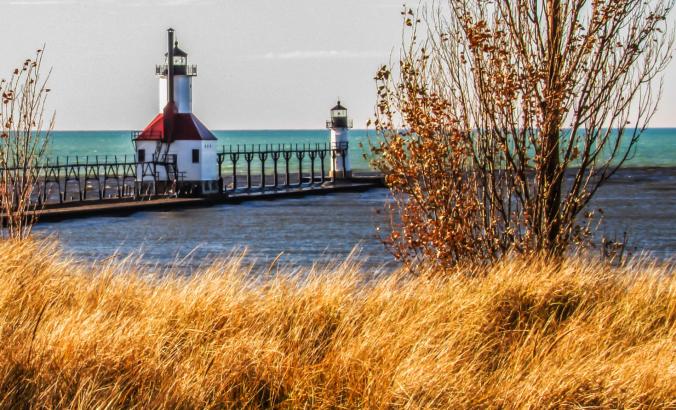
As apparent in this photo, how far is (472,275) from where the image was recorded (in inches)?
465

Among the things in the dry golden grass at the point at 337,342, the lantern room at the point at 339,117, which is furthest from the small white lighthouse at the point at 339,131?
the dry golden grass at the point at 337,342

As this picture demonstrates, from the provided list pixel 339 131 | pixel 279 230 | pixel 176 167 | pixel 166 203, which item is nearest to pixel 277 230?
pixel 279 230

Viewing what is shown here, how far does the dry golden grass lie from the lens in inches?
300

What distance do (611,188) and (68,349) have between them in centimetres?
8844

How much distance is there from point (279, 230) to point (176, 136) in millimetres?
18611

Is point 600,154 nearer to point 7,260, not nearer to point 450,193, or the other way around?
point 450,193

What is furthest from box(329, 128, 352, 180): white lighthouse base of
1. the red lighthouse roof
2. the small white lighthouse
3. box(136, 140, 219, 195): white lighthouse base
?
the red lighthouse roof

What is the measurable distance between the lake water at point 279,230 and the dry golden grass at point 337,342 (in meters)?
21.3

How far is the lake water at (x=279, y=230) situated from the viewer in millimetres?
41469

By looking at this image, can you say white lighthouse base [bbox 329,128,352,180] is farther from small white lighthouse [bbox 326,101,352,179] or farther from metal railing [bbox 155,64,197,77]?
metal railing [bbox 155,64,197,77]

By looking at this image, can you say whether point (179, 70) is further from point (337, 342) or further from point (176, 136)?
point (337, 342)

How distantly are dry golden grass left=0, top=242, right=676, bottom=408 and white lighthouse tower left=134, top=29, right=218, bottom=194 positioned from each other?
59.4 metres

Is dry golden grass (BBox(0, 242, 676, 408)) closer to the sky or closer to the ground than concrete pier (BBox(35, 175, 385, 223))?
closer to the sky

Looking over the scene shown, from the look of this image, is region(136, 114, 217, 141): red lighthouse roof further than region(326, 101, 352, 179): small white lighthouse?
No
